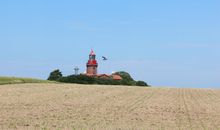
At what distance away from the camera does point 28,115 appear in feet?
81.8

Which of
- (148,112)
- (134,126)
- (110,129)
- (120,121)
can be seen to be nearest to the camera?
(110,129)

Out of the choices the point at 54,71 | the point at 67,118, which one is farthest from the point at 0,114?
the point at 54,71

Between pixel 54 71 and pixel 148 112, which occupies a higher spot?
pixel 54 71

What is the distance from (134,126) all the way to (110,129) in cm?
175

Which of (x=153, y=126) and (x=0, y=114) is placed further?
(x=0, y=114)

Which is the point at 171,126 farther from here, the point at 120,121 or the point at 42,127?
the point at 42,127

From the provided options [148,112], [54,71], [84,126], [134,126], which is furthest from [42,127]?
[54,71]

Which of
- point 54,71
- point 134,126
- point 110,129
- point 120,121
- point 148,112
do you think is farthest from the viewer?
point 54,71

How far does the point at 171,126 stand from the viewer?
21.5 m

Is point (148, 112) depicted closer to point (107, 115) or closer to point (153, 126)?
point (107, 115)

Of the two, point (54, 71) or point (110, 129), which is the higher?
point (54, 71)

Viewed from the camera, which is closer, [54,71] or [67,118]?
[67,118]

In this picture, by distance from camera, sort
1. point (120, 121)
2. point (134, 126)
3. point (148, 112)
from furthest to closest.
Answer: point (148, 112), point (120, 121), point (134, 126)

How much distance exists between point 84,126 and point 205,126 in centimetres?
503
